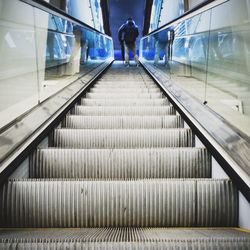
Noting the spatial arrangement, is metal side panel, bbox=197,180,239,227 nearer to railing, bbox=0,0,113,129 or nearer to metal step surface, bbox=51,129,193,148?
metal step surface, bbox=51,129,193,148

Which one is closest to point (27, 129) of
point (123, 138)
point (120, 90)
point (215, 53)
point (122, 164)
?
point (122, 164)

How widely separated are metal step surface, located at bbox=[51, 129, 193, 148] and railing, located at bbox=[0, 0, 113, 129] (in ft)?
1.36

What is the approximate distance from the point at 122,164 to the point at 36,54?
5.78 ft

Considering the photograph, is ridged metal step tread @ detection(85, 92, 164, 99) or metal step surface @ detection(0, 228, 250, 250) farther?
ridged metal step tread @ detection(85, 92, 164, 99)

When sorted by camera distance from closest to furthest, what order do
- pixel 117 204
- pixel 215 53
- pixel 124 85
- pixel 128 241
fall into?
pixel 128 241, pixel 117 204, pixel 215 53, pixel 124 85

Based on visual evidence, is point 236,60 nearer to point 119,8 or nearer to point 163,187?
point 163,187

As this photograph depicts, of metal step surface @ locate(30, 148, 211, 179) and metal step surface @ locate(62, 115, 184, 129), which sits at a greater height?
metal step surface @ locate(62, 115, 184, 129)

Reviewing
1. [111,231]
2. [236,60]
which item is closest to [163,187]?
[111,231]

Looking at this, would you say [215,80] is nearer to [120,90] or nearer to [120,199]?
[120,90]

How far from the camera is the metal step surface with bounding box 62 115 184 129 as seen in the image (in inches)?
136

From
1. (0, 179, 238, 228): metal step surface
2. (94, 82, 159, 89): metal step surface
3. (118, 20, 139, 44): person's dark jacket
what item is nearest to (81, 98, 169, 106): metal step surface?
(94, 82, 159, 89): metal step surface

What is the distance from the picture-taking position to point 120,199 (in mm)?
1810

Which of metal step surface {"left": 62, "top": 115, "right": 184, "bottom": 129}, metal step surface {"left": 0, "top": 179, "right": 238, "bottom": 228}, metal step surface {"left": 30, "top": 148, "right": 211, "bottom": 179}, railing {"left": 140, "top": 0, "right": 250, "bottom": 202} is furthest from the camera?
metal step surface {"left": 62, "top": 115, "right": 184, "bottom": 129}

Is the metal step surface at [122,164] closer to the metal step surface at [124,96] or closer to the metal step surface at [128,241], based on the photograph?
the metal step surface at [128,241]
